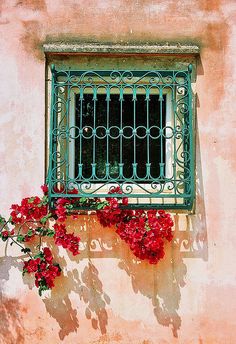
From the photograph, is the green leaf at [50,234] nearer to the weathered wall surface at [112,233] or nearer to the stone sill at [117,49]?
the weathered wall surface at [112,233]

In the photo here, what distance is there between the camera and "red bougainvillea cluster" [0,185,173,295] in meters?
4.19

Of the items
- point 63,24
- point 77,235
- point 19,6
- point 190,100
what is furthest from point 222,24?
point 77,235

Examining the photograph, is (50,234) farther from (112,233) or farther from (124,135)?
(124,135)

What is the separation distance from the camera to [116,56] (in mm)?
4516

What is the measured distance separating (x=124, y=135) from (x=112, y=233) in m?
1.02

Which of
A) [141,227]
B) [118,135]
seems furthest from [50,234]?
[118,135]

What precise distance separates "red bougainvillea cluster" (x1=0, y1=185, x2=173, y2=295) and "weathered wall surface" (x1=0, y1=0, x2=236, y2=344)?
17 cm

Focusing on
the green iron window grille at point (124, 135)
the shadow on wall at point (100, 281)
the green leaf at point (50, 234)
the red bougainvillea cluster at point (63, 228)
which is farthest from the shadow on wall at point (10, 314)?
the green iron window grille at point (124, 135)

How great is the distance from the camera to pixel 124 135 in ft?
15.2

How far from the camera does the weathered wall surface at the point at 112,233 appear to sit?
4.42m

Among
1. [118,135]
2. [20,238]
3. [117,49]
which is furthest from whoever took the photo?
[118,135]

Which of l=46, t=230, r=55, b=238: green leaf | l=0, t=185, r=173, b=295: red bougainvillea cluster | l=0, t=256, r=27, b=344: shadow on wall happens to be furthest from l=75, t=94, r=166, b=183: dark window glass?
l=0, t=256, r=27, b=344: shadow on wall

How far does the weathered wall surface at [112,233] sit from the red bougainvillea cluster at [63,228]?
0.56ft

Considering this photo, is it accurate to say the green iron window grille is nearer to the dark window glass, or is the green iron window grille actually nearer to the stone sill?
the dark window glass
